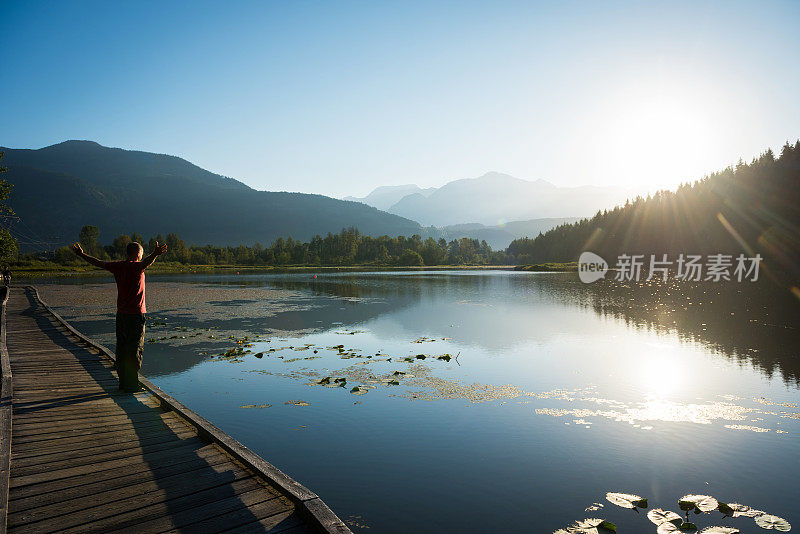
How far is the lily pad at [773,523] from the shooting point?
714cm

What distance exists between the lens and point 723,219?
10338cm

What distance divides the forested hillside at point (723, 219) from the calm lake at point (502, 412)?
7435cm

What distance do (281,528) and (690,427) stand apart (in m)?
11.2

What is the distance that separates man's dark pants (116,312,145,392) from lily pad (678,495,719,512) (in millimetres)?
12227

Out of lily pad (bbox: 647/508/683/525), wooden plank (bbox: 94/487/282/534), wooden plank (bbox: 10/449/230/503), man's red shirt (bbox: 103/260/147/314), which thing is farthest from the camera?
man's red shirt (bbox: 103/260/147/314)

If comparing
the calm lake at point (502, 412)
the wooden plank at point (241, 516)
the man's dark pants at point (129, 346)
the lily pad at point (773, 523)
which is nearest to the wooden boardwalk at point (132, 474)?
the wooden plank at point (241, 516)

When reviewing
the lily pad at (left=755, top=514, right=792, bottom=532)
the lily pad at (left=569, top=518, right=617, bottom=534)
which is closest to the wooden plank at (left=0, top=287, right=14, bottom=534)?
the lily pad at (left=569, top=518, right=617, bottom=534)

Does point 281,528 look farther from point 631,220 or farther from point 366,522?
point 631,220

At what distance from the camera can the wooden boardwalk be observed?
5730mm

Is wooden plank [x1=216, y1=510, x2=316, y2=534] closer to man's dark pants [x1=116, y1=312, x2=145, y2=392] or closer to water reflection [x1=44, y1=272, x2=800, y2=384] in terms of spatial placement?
man's dark pants [x1=116, y1=312, x2=145, y2=392]

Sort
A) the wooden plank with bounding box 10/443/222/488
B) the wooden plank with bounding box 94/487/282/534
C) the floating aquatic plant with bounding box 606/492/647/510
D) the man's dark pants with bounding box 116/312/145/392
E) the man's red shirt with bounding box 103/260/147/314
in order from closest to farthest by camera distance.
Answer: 1. the wooden plank with bounding box 94/487/282/534
2. the wooden plank with bounding box 10/443/222/488
3. the floating aquatic plant with bounding box 606/492/647/510
4. the man's red shirt with bounding box 103/260/147/314
5. the man's dark pants with bounding box 116/312/145/392

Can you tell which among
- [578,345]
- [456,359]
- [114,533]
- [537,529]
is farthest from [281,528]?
[578,345]

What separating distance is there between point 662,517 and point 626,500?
0.68 metres

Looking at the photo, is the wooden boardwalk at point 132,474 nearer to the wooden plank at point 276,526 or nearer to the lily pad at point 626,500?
the wooden plank at point 276,526
